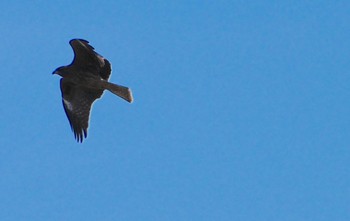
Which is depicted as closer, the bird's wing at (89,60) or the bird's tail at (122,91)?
the bird's tail at (122,91)

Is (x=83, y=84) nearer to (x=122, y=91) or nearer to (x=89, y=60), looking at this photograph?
(x=89, y=60)

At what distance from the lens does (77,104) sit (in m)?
18.0

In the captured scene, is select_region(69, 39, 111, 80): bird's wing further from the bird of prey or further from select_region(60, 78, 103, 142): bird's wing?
select_region(60, 78, 103, 142): bird's wing

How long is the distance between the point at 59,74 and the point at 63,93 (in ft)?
2.30

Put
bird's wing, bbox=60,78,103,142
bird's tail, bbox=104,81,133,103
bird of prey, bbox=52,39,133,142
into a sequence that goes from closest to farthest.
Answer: bird's tail, bbox=104,81,133,103 → bird of prey, bbox=52,39,133,142 → bird's wing, bbox=60,78,103,142

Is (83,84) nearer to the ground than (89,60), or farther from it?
nearer to the ground

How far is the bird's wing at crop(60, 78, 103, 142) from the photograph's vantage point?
58.7ft

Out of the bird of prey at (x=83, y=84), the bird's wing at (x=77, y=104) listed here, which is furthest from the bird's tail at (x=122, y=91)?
the bird's wing at (x=77, y=104)

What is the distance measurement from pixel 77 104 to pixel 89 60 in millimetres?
1186

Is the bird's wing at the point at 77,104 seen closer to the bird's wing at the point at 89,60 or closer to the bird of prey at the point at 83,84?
the bird of prey at the point at 83,84

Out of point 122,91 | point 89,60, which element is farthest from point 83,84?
point 122,91

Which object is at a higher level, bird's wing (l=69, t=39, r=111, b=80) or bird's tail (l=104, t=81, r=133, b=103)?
bird's wing (l=69, t=39, r=111, b=80)

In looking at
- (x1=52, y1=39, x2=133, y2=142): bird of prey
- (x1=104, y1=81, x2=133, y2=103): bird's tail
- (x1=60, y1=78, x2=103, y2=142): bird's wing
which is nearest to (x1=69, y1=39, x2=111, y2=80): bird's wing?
(x1=52, y1=39, x2=133, y2=142): bird of prey

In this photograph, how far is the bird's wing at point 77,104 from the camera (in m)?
17.9
